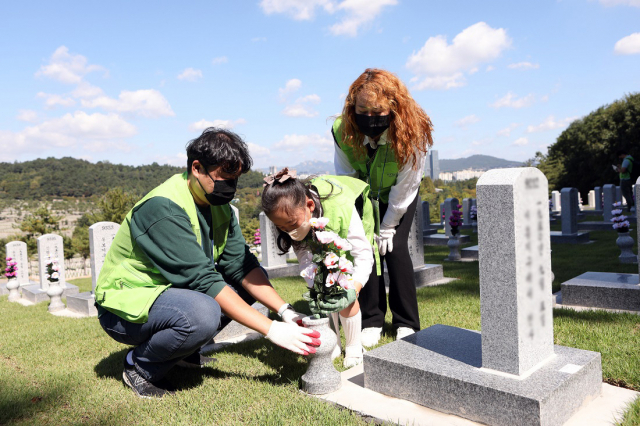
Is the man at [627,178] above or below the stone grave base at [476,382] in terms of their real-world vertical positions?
above

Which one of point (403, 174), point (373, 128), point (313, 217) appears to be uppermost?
point (373, 128)

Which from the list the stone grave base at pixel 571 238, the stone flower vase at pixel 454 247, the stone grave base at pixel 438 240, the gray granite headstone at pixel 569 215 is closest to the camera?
the stone flower vase at pixel 454 247

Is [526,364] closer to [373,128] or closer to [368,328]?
[368,328]

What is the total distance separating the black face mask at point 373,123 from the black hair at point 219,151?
2.69ft

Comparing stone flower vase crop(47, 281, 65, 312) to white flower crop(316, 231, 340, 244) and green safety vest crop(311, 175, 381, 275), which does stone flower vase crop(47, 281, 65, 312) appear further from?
white flower crop(316, 231, 340, 244)

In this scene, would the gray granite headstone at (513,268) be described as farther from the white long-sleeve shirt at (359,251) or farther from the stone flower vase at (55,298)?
the stone flower vase at (55,298)

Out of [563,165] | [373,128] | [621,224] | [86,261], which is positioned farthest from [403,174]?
[563,165]

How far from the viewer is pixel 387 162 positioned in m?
3.11

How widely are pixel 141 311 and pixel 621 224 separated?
6556 millimetres

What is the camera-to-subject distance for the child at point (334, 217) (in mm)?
2441

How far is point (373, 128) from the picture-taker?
2.92 m

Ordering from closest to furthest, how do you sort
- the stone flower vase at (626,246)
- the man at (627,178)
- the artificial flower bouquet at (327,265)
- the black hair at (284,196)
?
1. the artificial flower bouquet at (327,265)
2. the black hair at (284,196)
3. the stone flower vase at (626,246)
4. the man at (627,178)

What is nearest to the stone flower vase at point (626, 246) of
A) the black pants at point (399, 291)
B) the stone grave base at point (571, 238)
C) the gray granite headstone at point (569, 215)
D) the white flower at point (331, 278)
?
the stone grave base at point (571, 238)

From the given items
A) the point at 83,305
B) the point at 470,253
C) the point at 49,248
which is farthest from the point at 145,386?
the point at 49,248
